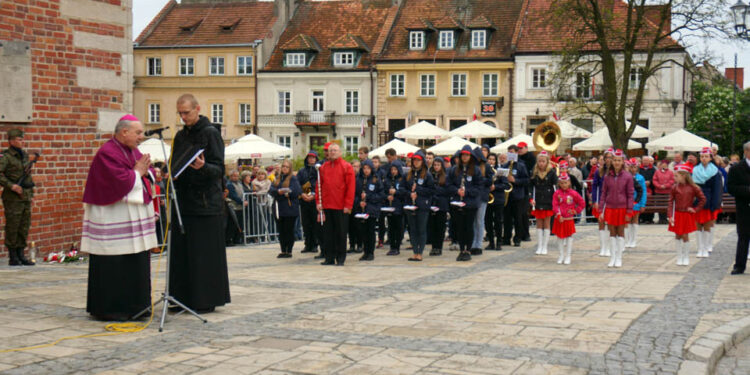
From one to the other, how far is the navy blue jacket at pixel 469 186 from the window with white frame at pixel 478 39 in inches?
1423

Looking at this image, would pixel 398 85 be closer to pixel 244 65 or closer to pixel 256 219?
pixel 244 65

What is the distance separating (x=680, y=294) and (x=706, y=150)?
7.73 metres

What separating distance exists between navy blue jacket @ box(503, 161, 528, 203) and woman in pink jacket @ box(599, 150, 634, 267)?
10.5 ft

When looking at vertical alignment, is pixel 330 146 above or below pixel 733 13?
below

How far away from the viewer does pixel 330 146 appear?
545 inches

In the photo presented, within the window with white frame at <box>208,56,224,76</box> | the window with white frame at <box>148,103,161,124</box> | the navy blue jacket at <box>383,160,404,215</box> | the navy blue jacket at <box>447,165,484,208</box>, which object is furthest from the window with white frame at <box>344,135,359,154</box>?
the navy blue jacket at <box>447,165,484,208</box>

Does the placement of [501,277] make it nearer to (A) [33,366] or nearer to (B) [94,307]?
(B) [94,307]

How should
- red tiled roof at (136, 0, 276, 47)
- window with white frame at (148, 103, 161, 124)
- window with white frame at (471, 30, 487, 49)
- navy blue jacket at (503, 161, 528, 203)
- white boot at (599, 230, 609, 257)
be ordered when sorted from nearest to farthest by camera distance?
white boot at (599, 230, 609, 257)
navy blue jacket at (503, 161, 528, 203)
window with white frame at (471, 30, 487, 49)
red tiled roof at (136, 0, 276, 47)
window with white frame at (148, 103, 161, 124)

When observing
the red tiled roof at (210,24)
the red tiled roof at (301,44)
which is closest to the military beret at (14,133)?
the red tiled roof at (301,44)

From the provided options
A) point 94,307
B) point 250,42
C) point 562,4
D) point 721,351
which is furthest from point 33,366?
point 250,42

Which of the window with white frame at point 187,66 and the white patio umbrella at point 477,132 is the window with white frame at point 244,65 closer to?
the window with white frame at point 187,66

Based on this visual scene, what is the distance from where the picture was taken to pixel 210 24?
56.6 meters

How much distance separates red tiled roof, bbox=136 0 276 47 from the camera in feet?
181

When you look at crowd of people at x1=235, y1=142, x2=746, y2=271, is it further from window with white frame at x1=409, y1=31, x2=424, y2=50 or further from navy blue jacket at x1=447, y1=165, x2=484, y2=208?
window with white frame at x1=409, y1=31, x2=424, y2=50
